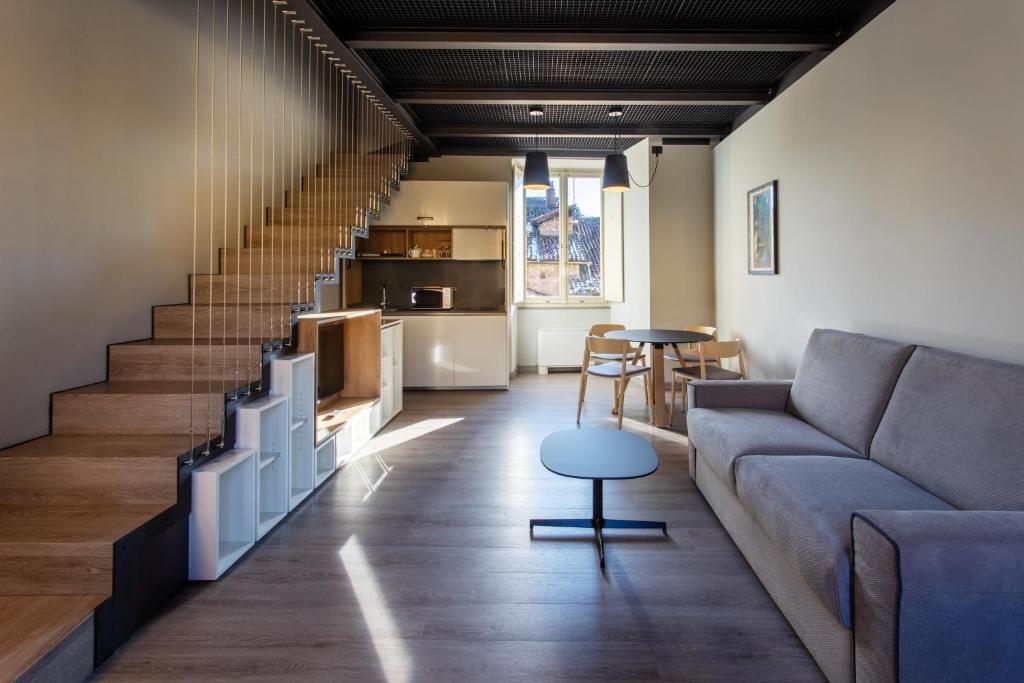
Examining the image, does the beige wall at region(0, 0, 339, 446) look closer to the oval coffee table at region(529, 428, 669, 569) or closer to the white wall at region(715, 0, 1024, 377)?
the oval coffee table at region(529, 428, 669, 569)

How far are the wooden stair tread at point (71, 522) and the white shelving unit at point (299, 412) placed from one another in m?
0.95

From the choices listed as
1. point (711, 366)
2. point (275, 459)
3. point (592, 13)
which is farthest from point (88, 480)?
→ point (711, 366)

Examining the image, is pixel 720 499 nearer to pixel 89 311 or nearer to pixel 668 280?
pixel 89 311

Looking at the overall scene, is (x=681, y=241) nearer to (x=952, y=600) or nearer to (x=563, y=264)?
(x=563, y=264)

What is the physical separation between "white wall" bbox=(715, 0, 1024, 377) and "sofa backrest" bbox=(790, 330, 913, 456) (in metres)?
0.30

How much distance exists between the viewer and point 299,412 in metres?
3.32

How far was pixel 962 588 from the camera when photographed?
54.2 inches

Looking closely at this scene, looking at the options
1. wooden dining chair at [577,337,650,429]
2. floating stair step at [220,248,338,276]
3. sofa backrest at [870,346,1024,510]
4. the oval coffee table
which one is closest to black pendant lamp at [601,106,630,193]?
wooden dining chair at [577,337,650,429]

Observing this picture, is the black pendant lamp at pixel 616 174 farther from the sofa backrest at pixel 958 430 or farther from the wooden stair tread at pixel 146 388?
the wooden stair tread at pixel 146 388

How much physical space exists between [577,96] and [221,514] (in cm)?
482

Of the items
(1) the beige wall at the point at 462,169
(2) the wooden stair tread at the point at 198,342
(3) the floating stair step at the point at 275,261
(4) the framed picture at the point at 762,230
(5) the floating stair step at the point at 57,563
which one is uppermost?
(1) the beige wall at the point at 462,169

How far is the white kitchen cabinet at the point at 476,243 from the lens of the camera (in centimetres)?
700

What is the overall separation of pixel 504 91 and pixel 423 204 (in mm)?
1970

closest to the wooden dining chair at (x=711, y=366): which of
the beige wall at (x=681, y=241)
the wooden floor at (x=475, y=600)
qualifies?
the wooden floor at (x=475, y=600)
